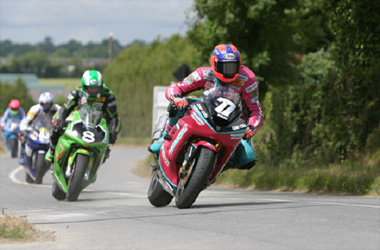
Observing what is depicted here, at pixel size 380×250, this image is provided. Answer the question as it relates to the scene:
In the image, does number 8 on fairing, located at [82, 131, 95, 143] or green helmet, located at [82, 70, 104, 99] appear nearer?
number 8 on fairing, located at [82, 131, 95, 143]

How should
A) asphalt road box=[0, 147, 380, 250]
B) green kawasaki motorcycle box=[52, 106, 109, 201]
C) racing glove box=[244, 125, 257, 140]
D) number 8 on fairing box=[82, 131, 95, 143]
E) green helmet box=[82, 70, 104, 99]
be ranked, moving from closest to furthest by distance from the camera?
1. asphalt road box=[0, 147, 380, 250]
2. racing glove box=[244, 125, 257, 140]
3. green kawasaki motorcycle box=[52, 106, 109, 201]
4. number 8 on fairing box=[82, 131, 95, 143]
5. green helmet box=[82, 70, 104, 99]

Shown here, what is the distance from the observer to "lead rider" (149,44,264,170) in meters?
10.1

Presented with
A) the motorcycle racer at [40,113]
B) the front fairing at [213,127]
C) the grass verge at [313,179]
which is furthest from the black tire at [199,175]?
the motorcycle racer at [40,113]

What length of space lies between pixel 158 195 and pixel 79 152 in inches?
105

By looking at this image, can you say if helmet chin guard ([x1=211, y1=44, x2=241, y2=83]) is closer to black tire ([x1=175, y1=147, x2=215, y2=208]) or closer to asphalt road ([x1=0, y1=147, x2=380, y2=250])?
black tire ([x1=175, y1=147, x2=215, y2=208])

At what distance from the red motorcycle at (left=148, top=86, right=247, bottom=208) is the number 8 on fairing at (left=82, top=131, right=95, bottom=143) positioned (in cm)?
307

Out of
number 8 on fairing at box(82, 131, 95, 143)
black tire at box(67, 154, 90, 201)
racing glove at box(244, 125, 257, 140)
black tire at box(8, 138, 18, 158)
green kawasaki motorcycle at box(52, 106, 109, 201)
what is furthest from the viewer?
black tire at box(8, 138, 18, 158)

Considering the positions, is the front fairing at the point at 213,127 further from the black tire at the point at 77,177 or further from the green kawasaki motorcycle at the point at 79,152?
the green kawasaki motorcycle at the point at 79,152

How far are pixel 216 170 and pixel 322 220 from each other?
2.31 m

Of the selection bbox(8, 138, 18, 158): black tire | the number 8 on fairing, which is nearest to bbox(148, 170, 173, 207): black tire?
the number 8 on fairing

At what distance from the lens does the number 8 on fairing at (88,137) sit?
1305 centimetres

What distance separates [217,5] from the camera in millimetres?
19922

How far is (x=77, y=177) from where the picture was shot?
12.7 m

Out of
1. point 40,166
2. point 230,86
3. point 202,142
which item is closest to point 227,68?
point 230,86
